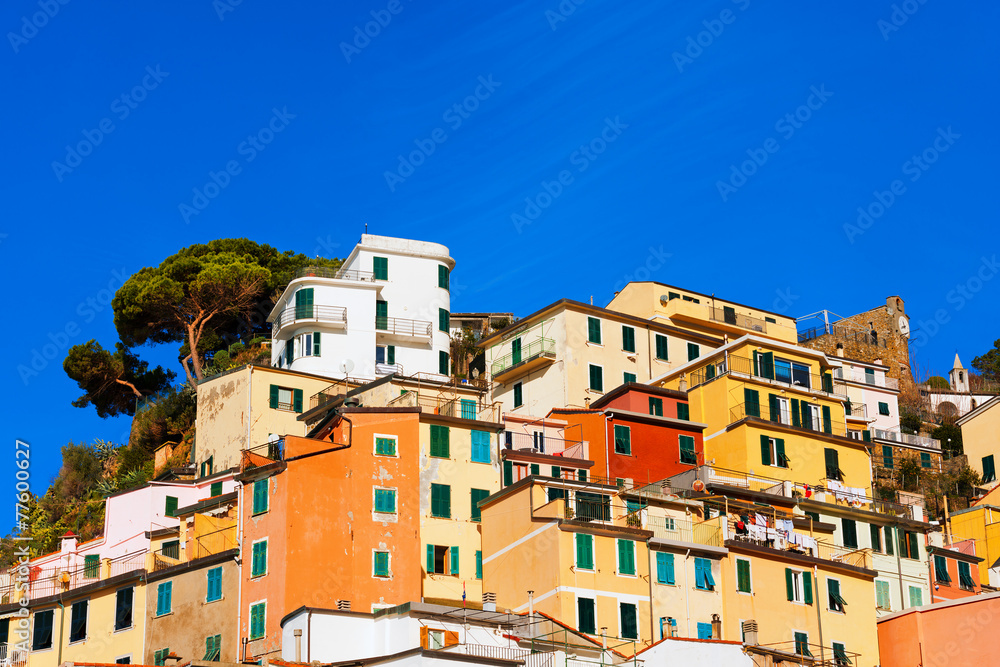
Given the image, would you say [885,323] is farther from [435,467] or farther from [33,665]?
[33,665]

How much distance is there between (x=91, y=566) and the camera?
49.8m

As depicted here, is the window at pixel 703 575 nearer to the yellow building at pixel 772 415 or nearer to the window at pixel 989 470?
the yellow building at pixel 772 415

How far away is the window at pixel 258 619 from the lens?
4262 cm

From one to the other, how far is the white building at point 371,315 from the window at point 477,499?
15.3 m

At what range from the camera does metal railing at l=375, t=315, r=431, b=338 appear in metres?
66.6

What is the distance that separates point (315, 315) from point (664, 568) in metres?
26.7

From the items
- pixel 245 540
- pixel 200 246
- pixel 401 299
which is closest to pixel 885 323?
pixel 401 299

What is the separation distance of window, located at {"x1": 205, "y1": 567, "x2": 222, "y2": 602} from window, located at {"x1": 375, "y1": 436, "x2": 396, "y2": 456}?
6.66 metres

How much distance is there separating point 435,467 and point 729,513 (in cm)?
1067

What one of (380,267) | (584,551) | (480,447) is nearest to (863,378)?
(380,267)

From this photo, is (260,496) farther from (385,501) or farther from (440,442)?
(440,442)

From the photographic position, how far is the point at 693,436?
5575cm

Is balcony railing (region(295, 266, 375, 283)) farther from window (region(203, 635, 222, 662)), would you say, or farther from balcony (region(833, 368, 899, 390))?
balcony (region(833, 368, 899, 390))

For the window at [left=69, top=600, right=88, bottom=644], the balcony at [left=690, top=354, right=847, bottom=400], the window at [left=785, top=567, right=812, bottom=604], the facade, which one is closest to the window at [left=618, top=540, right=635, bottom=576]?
the window at [left=785, top=567, right=812, bottom=604]
